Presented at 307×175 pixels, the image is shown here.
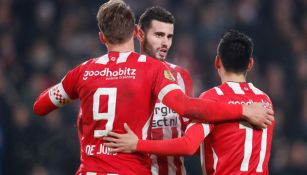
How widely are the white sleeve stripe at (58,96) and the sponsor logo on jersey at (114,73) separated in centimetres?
26

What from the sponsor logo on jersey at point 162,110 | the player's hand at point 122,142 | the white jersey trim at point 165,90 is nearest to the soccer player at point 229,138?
the player's hand at point 122,142

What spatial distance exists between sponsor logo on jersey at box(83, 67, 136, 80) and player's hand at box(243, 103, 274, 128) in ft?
2.74

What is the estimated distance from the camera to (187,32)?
525 inches

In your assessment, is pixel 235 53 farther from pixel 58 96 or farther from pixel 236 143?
pixel 58 96

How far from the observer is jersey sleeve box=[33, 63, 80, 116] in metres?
5.64

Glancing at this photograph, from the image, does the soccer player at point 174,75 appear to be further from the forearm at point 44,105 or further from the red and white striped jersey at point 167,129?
the forearm at point 44,105

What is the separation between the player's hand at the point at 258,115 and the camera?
215 inches

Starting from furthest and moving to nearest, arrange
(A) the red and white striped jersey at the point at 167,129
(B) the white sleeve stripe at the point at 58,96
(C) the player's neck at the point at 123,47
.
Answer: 1. (A) the red and white striped jersey at the point at 167,129
2. (B) the white sleeve stripe at the point at 58,96
3. (C) the player's neck at the point at 123,47

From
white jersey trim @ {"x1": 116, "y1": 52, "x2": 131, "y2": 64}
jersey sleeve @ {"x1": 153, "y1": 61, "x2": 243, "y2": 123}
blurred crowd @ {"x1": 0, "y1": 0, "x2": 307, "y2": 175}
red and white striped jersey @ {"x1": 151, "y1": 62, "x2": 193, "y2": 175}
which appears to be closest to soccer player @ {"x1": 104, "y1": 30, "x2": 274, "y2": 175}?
jersey sleeve @ {"x1": 153, "y1": 61, "x2": 243, "y2": 123}

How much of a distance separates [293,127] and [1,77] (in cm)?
457

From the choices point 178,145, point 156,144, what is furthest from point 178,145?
point 156,144

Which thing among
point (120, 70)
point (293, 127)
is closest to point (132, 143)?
point (120, 70)

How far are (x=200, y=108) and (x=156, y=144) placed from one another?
1.30 feet

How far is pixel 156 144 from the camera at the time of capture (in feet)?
17.7
